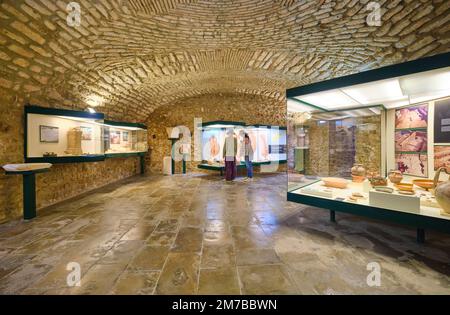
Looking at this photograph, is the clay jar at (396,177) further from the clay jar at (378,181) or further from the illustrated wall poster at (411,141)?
the illustrated wall poster at (411,141)

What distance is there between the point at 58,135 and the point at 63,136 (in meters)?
0.16

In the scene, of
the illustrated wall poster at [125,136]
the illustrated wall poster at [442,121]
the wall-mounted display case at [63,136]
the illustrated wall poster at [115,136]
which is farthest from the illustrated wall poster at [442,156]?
the illustrated wall poster at [125,136]

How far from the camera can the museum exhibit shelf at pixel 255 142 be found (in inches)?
348

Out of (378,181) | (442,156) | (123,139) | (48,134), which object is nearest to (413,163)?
(442,156)

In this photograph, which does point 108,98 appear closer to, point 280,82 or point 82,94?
point 82,94

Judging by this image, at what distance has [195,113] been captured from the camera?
32.5 feet

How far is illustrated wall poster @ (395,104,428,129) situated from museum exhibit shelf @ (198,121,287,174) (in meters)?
5.53

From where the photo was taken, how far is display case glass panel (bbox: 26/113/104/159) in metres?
4.00

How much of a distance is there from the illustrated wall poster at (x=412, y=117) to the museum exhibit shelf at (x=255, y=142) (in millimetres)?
5527

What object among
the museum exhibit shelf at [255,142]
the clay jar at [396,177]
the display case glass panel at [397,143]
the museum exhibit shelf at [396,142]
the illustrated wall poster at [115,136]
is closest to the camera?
the museum exhibit shelf at [396,142]

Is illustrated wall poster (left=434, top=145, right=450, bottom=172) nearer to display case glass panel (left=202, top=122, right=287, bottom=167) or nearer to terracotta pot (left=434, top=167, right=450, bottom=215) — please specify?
terracotta pot (left=434, top=167, right=450, bottom=215)

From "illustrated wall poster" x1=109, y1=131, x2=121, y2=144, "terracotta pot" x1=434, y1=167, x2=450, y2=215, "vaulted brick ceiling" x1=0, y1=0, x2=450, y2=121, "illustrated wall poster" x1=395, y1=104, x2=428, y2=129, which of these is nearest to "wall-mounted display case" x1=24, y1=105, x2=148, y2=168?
"illustrated wall poster" x1=109, y1=131, x2=121, y2=144

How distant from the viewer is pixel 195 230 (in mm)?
3072

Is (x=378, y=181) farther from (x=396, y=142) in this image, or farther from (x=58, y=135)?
(x=58, y=135)
